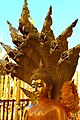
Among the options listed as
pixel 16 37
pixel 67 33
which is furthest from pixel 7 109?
pixel 67 33

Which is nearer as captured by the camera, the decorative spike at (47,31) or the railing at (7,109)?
the decorative spike at (47,31)

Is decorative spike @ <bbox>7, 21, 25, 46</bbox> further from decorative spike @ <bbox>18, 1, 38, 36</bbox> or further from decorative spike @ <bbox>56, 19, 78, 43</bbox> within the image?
decorative spike @ <bbox>56, 19, 78, 43</bbox>

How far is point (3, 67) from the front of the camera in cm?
186

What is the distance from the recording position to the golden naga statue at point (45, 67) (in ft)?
5.42

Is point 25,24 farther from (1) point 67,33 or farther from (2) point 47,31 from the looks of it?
(1) point 67,33

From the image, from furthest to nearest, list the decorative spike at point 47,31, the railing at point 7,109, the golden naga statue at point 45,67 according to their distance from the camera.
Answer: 1. the railing at point 7,109
2. the decorative spike at point 47,31
3. the golden naga statue at point 45,67

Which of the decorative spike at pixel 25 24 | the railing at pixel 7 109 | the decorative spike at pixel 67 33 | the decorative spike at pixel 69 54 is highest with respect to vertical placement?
the decorative spike at pixel 25 24

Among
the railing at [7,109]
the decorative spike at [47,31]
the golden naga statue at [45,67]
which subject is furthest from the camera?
the railing at [7,109]

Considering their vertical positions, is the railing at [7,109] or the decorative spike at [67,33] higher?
the decorative spike at [67,33]

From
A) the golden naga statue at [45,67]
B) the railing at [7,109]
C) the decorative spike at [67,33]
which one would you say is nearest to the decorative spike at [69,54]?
the golden naga statue at [45,67]

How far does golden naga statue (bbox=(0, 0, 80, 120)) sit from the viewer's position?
165cm

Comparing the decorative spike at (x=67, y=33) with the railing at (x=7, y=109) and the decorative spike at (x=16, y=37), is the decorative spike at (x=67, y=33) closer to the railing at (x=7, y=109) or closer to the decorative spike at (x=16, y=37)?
the decorative spike at (x=16, y=37)

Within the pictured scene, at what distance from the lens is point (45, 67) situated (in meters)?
1.70

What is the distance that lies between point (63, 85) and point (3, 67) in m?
0.42
